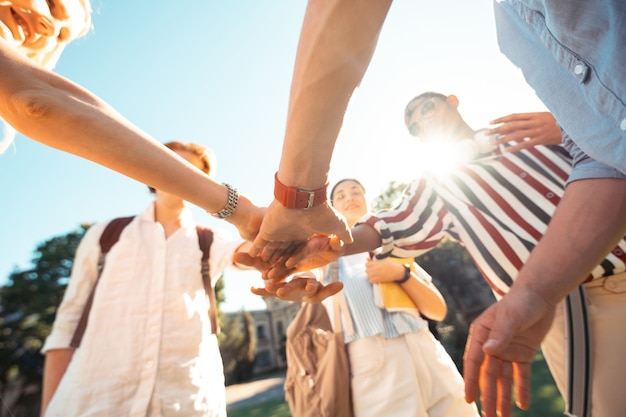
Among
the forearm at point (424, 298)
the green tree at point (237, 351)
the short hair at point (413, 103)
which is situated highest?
the short hair at point (413, 103)

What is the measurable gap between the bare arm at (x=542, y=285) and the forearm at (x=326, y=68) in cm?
84

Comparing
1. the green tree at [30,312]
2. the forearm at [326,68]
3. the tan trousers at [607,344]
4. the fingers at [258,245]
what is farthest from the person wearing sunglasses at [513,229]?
the green tree at [30,312]

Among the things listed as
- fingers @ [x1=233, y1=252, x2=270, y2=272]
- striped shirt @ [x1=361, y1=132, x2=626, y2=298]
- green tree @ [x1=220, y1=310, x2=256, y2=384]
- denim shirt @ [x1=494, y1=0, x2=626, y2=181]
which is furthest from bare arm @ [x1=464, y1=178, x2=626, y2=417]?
green tree @ [x1=220, y1=310, x2=256, y2=384]

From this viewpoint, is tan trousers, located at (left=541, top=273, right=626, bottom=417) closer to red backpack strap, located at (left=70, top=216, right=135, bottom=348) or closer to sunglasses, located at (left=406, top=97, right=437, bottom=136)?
sunglasses, located at (left=406, top=97, right=437, bottom=136)

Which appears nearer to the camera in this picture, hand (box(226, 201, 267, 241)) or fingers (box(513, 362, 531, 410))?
fingers (box(513, 362, 531, 410))

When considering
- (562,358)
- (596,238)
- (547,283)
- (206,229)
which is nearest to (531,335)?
(547,283)

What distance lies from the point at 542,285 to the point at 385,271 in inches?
74.5

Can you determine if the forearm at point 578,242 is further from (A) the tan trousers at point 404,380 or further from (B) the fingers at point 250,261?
(A) the tan trousers at point 404,380

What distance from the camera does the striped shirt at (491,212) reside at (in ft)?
6.00

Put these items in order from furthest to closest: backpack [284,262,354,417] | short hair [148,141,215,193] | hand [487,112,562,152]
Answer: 1. short hair [148,141,215,193]
2. backpack [284,262,354,417]
3. hand [487,112,562,152]

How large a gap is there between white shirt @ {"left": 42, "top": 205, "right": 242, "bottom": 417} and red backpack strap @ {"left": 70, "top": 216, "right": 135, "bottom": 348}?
5 centimetres

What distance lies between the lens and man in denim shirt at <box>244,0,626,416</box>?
0.98 metres

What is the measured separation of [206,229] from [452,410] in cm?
237

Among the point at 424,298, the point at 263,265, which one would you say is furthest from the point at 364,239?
the point at 424,298
